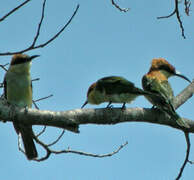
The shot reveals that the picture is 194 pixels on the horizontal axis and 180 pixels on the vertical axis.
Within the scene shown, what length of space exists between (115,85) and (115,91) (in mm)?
100

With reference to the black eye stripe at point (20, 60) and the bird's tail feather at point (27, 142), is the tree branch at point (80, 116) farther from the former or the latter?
the black eye stripe at point (20, 60)

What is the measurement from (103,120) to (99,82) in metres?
1.77

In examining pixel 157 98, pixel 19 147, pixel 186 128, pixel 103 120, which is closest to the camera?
pixel 103 120

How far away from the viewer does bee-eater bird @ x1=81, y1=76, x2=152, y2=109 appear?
182 inches

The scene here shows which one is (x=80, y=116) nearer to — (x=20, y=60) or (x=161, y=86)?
(x=161, y=86)

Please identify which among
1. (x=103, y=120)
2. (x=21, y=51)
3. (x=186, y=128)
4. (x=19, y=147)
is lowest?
(x=19, y=147)

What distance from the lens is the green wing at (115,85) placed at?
4.65 m

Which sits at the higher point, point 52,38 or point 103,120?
point 52,38

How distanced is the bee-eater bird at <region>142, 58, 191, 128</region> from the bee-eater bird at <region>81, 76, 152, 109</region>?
0.77 ft

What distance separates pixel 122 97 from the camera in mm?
4734

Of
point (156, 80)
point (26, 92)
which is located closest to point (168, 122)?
point (156, 80)

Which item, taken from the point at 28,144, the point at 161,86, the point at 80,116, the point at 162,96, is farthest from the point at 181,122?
the point at 28,144

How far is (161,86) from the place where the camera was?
16.7ft

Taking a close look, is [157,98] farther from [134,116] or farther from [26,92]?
[26,92]
